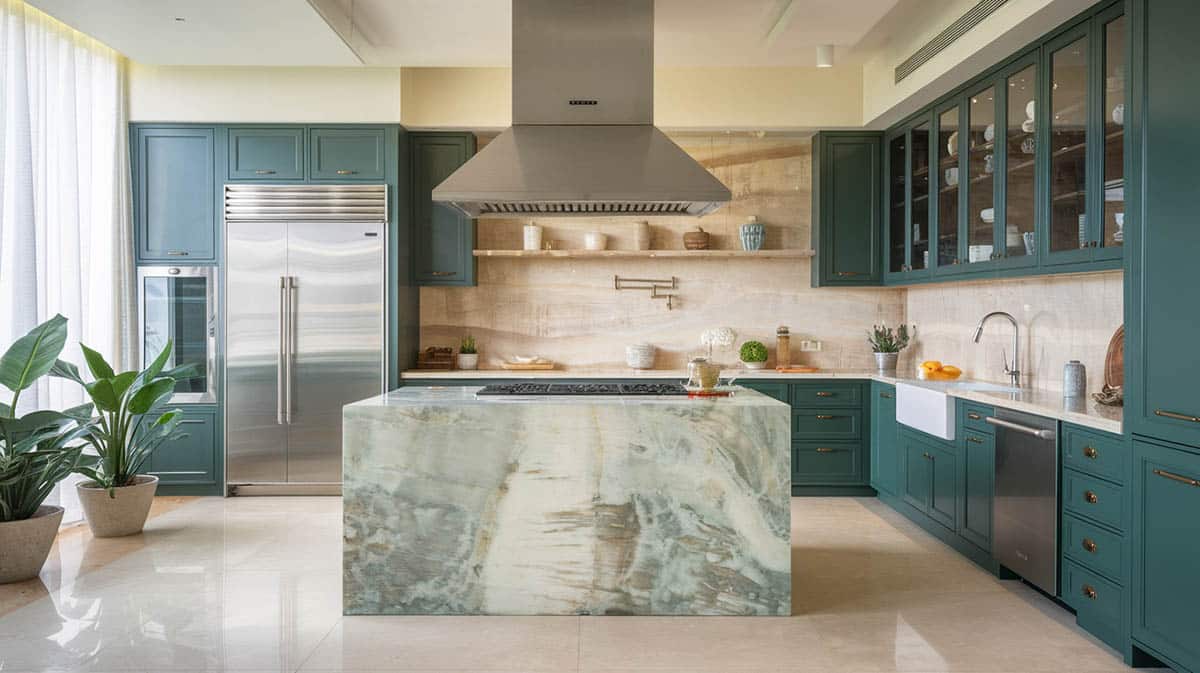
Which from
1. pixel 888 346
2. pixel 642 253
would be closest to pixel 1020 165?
pixel 888 346

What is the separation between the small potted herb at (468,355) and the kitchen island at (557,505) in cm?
262

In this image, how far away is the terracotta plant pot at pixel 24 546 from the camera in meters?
3.79

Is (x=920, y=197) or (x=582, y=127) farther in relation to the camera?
(x=920, y=197)

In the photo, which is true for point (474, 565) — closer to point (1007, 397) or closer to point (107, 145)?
point (1007, 397)

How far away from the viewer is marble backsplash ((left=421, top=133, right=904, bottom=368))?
20.4 ft

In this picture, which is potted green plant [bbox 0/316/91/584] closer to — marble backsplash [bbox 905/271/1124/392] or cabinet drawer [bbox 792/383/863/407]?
cabinet drawer [bbox 792/383/863/407]

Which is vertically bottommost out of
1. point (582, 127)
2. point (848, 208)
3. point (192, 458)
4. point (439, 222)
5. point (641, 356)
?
point (192, 458)

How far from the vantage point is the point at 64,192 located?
192 inches

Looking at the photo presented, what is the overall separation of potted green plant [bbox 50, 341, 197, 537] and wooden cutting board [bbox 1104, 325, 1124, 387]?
509 centimetres

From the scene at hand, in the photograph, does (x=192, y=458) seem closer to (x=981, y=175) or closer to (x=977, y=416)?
(x=977, y=416)

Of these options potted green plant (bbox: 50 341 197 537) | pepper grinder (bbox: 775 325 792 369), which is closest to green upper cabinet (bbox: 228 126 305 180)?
potted green plant (bbox: 50 341 197 537)

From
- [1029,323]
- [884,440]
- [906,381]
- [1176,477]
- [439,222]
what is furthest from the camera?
[439,222]

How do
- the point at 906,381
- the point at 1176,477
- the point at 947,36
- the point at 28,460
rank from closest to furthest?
the point at 1176,477, the point at 28,460, the point at 947,36, the point at 906,381

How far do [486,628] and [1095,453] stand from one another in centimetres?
251
